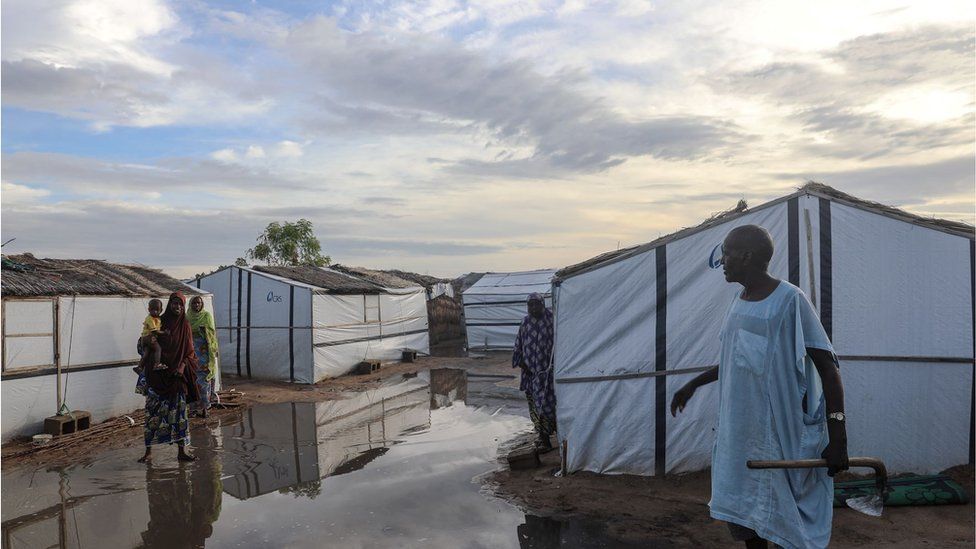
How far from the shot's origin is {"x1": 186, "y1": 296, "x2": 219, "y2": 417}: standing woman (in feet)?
32.0

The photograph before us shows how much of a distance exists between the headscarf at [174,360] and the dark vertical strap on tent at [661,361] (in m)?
5.42

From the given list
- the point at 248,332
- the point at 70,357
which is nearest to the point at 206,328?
the point at 70,357

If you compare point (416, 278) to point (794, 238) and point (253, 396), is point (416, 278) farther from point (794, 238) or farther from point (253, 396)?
point (794, 238)

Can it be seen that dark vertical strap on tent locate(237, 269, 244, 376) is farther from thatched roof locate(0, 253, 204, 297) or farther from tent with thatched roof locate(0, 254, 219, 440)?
tent with thatched roof locate(0, 254, 219, 440)

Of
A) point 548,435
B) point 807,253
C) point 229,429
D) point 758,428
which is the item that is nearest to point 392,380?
point 229,429

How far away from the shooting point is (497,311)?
19.8 meters

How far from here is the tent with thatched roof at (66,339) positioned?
8117 mm

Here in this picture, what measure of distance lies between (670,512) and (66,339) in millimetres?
8491

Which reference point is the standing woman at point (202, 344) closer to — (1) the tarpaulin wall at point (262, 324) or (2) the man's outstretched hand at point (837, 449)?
(1) the tarpaulin wall at point (262, 324)

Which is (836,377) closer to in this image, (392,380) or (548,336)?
(548,336)

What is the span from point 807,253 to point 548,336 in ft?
9.34

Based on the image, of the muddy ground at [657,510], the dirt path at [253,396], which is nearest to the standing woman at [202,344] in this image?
the dirt path at [253,396]

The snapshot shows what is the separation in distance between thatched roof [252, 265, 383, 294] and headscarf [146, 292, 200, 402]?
686cm

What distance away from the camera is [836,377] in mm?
2582
